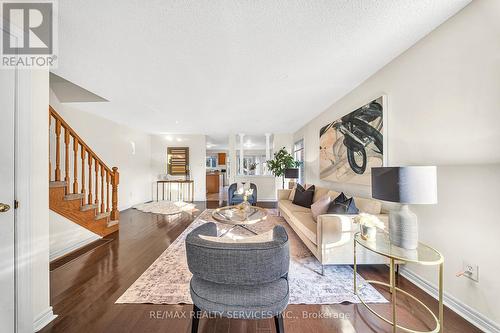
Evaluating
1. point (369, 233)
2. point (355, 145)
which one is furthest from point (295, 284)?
point (355, 145)

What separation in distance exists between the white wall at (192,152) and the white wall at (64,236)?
3.72m

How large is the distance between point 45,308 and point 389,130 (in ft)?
12.1

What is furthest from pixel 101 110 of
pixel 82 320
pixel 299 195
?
pixel 299 195

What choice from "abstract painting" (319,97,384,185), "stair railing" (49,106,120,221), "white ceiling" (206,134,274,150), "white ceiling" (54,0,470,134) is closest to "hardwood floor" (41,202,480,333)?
"stair railing" (49,106,120,221)

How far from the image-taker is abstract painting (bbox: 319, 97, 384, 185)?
2.26m

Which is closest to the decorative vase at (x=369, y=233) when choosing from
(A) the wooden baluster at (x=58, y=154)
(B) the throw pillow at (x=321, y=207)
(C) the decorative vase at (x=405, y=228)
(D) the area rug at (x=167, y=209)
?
(C) the decorative vase at (x=405, y=228)

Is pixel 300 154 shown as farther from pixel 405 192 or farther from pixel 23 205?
pixel 23 205

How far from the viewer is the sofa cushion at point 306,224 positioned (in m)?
2.12

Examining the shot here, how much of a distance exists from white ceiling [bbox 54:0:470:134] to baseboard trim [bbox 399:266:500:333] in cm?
235

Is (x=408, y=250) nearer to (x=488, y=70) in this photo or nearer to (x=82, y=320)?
(x=488, y=70)

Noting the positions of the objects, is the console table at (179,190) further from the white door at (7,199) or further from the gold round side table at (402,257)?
the gold round side table at (402,257)

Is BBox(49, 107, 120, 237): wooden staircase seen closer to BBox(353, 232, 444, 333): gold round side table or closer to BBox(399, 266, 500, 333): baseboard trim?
BBox(353, 232, 444, 333): gold round side table

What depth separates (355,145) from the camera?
2664 millimetres

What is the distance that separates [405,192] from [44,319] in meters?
2.87
